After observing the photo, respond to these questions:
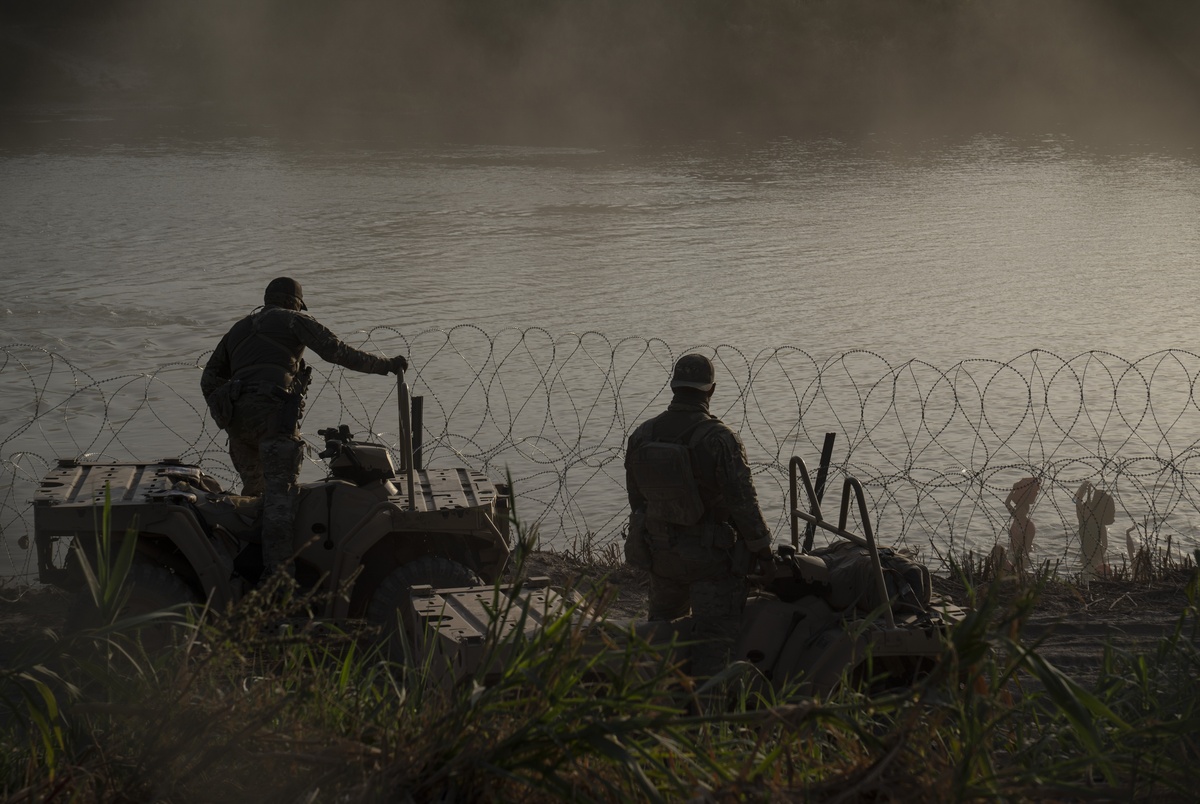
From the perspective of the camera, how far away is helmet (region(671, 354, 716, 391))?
19.4ft

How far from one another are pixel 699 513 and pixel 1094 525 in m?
4.17

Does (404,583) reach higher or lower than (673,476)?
lower

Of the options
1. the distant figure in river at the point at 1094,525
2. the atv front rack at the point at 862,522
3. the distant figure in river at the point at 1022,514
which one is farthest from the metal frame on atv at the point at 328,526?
the distant figure in river at the point at 1094,525

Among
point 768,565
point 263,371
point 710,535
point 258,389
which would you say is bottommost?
point 768,565

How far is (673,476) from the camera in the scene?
5.79 meters

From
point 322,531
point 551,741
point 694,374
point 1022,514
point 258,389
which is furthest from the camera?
point 1022,514

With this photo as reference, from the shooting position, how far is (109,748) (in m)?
3.69

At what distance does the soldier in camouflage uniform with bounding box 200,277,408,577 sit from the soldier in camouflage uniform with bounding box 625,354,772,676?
1820mm

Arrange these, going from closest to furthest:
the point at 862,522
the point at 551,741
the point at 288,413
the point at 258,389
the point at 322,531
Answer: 1. the point at 551,741
2. the point at 862,522
3. the point at 322,531
4. the point at 288,413
5. the point at 258,389

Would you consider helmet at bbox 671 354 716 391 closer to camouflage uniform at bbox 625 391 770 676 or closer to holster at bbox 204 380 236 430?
camouflage uniform at bbox 625 391 770 676

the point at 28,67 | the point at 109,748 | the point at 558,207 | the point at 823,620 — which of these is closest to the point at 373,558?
the point at 823,620

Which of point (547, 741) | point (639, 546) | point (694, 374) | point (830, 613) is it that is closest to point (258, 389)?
point (639, 546)

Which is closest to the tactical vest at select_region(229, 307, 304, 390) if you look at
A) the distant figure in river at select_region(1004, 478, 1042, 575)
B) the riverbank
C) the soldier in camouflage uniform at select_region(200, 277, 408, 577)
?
the soldier in camouflage uniform at select_region(200, 277, 408, 577)

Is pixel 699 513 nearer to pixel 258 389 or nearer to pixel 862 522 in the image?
pixel 862 522
